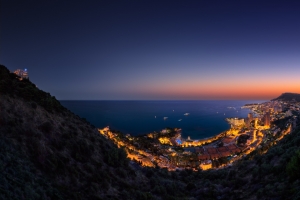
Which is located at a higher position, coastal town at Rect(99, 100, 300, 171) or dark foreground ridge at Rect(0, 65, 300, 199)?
dark foreground ridge at Rect(0, 65, 300, 199)

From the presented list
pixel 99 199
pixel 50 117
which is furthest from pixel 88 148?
pixel 99 199

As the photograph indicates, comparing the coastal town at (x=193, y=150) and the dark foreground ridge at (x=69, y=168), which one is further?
the coastal town at (x=193, y=150)

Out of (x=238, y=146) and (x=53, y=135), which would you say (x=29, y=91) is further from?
(x=238, y=146)

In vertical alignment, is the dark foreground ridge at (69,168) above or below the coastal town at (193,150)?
above

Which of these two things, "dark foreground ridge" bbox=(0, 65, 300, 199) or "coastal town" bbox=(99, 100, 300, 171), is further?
"coastal town" bbox=(99, 100, 300, 171)

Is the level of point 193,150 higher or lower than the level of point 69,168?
lower

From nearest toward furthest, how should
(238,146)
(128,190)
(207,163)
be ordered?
(128,190) → (207,163) → (238,146)

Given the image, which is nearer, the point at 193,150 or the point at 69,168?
the point at 69,168

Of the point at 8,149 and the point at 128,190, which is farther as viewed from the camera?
the point at 128,190
